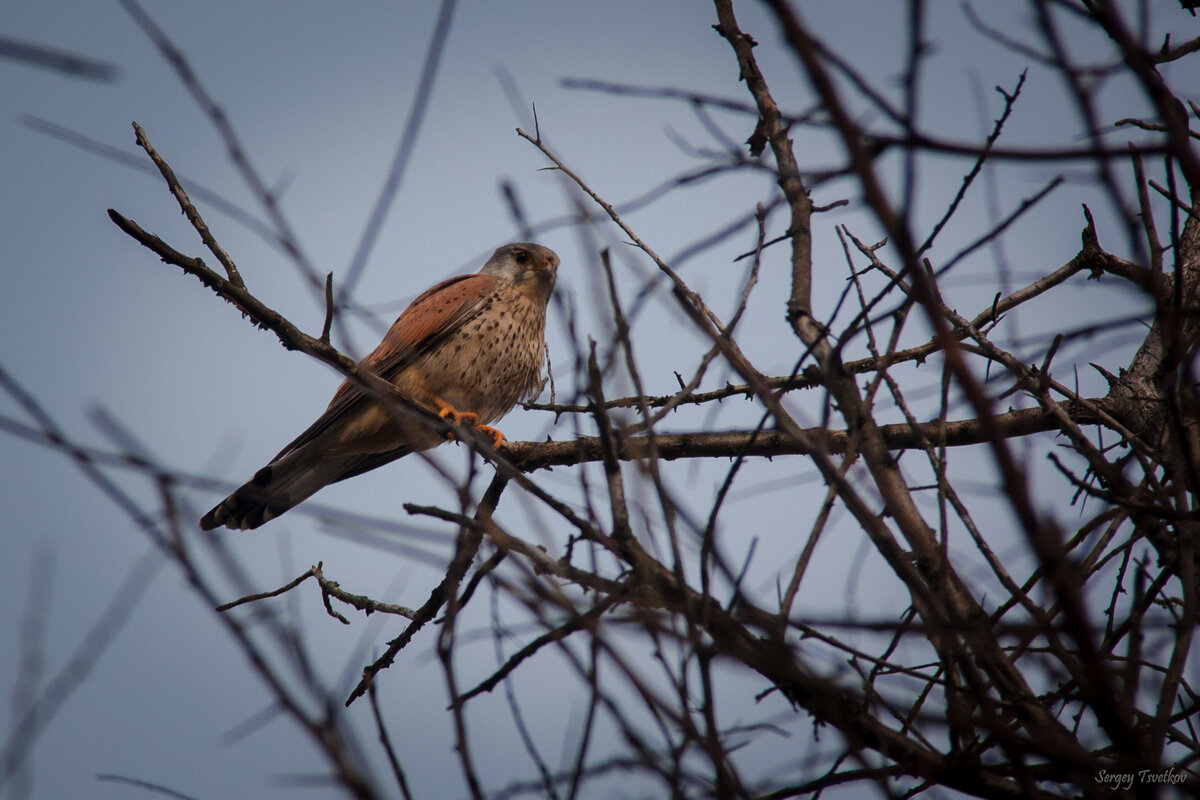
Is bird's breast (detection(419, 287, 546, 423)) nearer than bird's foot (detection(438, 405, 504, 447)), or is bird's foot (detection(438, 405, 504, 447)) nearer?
bird's foot (detection(438, 405, 504, 447))

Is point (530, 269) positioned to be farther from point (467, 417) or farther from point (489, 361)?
point (467, 417)

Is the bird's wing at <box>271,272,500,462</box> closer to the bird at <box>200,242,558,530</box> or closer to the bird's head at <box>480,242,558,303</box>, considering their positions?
the bird at <box>200,242,558,530</box>

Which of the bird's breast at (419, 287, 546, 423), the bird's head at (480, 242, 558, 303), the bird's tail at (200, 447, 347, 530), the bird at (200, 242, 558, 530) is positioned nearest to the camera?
the bird's tail at (200, 447, 347, 530)

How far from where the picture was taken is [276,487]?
164 inches

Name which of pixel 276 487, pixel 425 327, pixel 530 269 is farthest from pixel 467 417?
pixel 530 269

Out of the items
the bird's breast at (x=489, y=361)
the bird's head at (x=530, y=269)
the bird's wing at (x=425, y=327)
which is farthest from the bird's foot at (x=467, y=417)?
the bird's head at (x=530, y=269)

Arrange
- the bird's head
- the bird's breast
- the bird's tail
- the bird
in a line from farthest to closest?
the bird's head, the bird's breast, the bird, the bird's tail

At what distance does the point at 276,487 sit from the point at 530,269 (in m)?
1.74

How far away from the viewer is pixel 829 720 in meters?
1.44

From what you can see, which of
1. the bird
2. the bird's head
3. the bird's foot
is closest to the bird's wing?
the bird

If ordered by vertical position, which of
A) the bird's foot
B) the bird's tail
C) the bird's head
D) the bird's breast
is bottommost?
the bird's tail

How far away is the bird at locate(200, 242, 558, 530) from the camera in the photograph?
4.05 meters

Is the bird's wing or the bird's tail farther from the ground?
the bird's wing

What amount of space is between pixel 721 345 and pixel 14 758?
138cm
